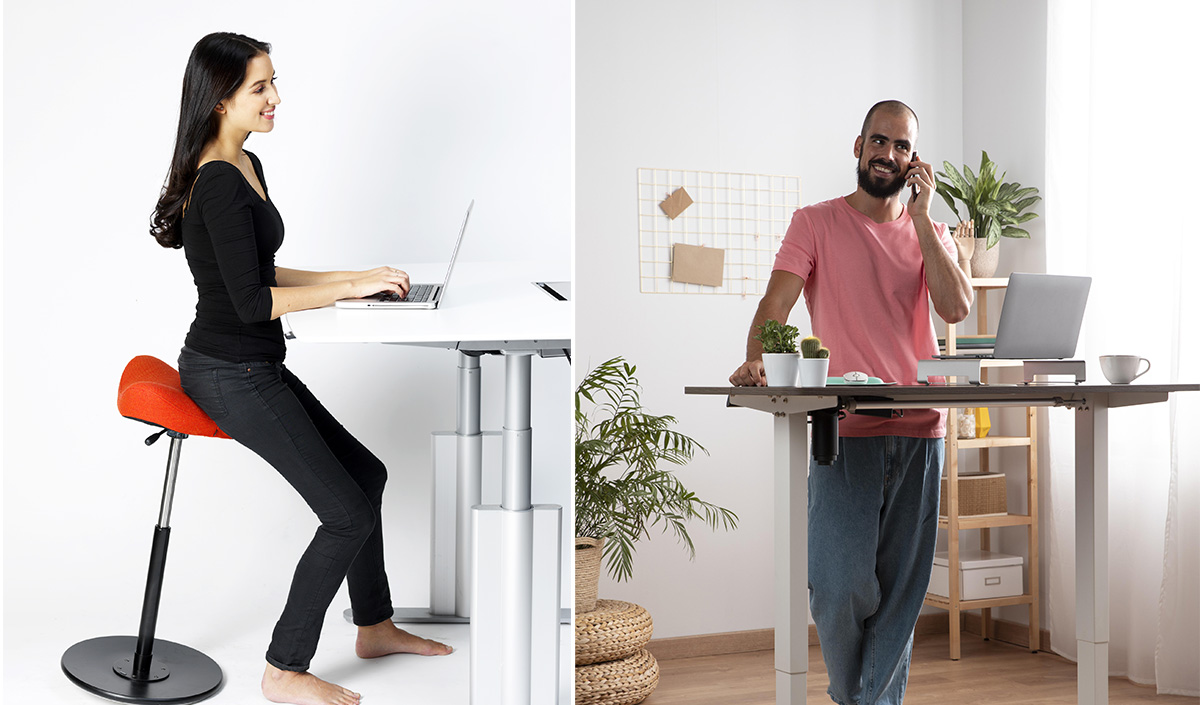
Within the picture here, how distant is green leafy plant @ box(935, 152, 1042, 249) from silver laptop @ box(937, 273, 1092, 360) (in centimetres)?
137

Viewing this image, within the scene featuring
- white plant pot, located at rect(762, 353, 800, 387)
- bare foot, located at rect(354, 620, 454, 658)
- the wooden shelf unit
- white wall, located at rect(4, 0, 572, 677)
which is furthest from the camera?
the wooden shelf unit

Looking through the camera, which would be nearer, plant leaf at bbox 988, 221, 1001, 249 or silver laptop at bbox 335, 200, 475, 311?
silver laptop at bbox 335, 200, 475, 311

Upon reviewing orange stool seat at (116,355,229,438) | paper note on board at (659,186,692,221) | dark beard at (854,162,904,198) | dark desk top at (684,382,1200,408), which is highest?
paper note on board at (659,186,692,221)

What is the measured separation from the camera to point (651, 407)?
3.18m

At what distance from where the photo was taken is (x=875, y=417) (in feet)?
6.53

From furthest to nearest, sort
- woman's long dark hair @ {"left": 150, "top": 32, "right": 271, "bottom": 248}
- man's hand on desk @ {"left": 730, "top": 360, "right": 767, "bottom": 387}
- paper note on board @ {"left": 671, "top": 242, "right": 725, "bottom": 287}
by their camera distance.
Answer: paper note on board @ {"left": 671, "top": 242, "right": 725, "bottom": 287}
woman's long dark hair @ {"left": 150, "top": 32, "right": 271, "bottom": 248}
man's hand on desk @ {"left": 730, "top": 360, "right": 767, "bottom": 387}

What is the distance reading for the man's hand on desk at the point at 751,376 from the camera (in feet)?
5.88

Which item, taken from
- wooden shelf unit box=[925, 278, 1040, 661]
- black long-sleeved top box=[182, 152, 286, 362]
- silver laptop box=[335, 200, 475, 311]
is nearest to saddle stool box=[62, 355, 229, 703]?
black long-sleeved top box=[182, 152, 286, 362]

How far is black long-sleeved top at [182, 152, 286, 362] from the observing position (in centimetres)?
193

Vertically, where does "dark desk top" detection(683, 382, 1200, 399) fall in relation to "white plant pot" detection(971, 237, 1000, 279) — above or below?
below

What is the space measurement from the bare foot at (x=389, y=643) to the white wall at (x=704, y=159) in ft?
2.80

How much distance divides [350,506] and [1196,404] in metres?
2.24

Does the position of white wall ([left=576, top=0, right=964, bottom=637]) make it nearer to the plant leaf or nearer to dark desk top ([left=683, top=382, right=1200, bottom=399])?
the plant leaf

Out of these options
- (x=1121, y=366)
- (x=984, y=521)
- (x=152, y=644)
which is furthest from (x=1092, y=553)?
(x=152, y=644)
